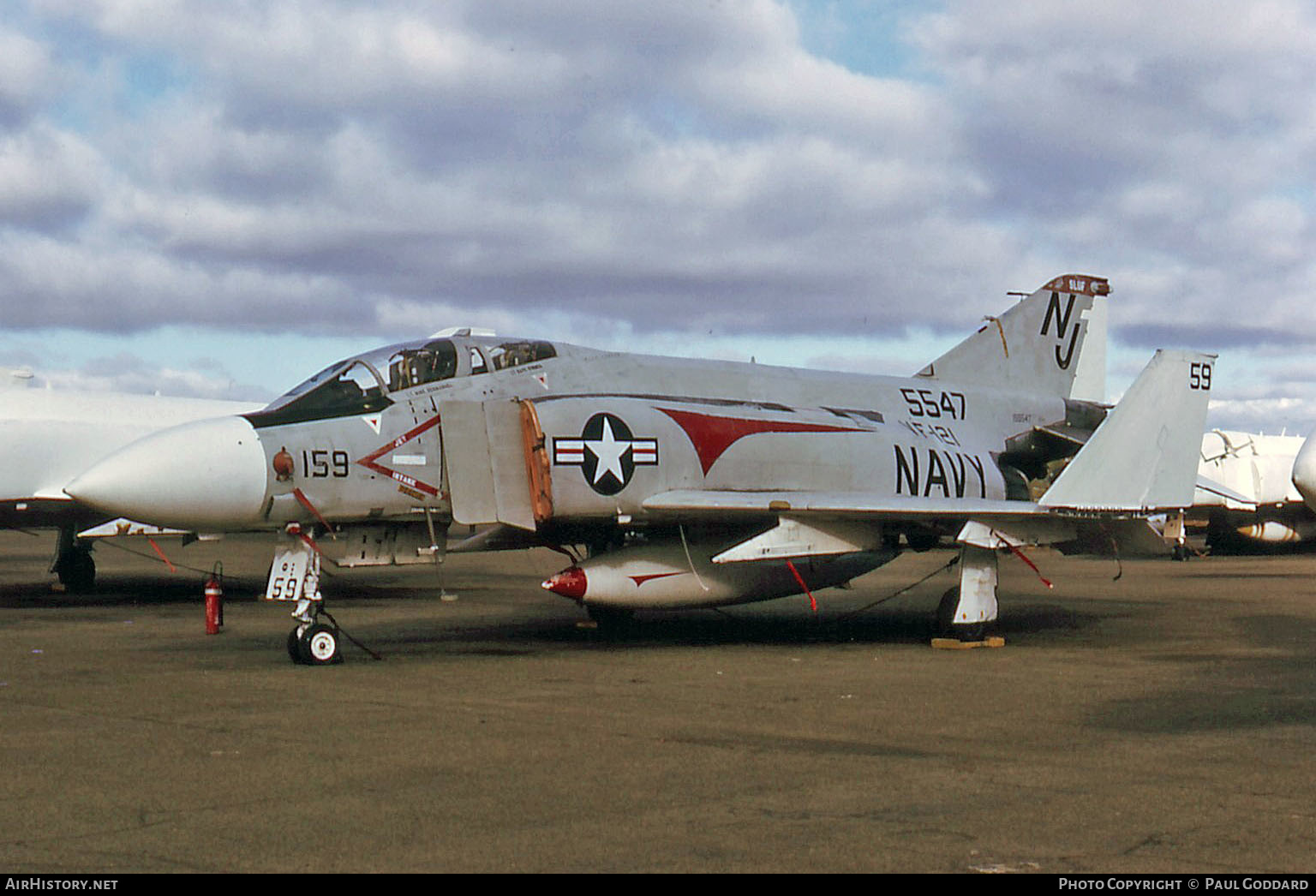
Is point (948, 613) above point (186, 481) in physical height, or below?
below

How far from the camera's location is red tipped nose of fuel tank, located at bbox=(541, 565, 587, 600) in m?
12.4

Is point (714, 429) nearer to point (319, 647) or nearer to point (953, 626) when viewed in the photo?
point (953, 626)

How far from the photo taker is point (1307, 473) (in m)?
14.6

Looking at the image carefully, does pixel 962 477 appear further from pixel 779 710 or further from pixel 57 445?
pixel 57 445

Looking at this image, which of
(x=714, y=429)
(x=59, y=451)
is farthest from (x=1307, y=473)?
(x=59, y=451)

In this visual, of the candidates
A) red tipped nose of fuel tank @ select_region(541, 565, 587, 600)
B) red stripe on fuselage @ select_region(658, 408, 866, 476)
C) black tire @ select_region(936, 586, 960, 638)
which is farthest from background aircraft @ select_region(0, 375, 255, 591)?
black tire @ select_region(936, 586, 960, 638)

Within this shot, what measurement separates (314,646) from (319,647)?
1.5 inches

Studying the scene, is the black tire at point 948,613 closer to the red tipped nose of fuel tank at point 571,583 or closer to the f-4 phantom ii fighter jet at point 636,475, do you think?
the f-4 phantom ii fighter jet at point 636,475

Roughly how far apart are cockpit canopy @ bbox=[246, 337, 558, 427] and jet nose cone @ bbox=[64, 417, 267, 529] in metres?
0.44

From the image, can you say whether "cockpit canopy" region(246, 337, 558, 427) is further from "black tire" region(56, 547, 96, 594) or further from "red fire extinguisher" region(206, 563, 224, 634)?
"black tire" region(56, 547, 96, 594)

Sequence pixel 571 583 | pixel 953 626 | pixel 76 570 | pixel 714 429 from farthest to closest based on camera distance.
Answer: pixel 76 570 < pixel 953 626 < pixel 714 429 < pixel 571 583
